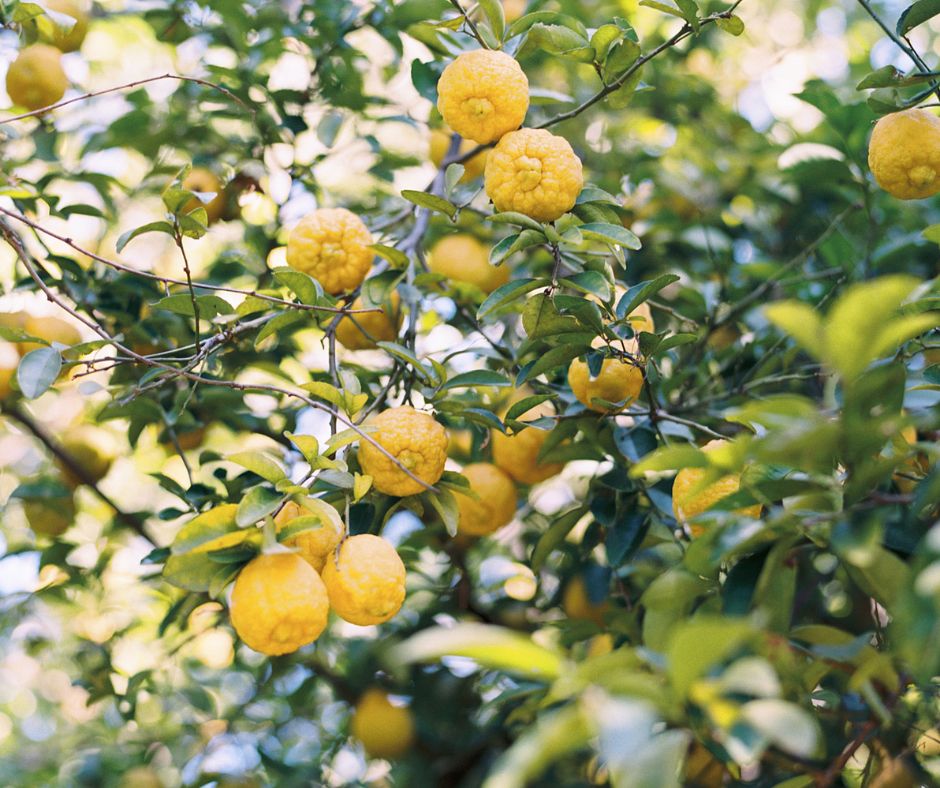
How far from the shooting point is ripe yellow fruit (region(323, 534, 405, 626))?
4.15 feet

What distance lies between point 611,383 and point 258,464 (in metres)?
0.61

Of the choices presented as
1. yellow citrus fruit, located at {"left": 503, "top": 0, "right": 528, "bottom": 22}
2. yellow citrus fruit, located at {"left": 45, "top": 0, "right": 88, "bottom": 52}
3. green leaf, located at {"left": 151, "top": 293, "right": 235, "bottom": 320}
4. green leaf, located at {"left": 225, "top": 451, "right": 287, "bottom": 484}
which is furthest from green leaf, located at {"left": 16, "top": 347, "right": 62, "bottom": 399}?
yellow citrus fruit, located at {"left": 503, "top": 0, "right": 528, "bottom": 22}

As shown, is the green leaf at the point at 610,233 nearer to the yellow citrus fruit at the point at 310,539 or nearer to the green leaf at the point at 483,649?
the yellow citrus fruit at the point at 310,539

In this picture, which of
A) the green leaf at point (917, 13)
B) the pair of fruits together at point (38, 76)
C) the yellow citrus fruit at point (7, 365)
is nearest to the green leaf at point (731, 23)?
the green leaf at point (917, 13)

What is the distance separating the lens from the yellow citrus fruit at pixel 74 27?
2.10 m

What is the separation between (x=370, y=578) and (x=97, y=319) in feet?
3.54

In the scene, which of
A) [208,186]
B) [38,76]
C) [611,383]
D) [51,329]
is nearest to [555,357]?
[611,383]

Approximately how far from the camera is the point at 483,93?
1.46 meters

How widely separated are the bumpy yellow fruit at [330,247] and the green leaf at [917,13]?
3.11 ft

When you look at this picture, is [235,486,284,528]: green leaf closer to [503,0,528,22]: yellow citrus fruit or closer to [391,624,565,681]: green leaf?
[391,624,565,681]: green leaf

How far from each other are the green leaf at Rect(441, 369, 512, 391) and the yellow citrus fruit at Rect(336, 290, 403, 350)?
313 millimetres

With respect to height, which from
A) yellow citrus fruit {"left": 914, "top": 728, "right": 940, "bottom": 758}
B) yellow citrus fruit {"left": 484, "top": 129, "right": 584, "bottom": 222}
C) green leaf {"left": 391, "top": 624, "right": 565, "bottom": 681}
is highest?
yellow citrus fruit {"left": 484, "top": 129, "right": 584, "bottom": 222}

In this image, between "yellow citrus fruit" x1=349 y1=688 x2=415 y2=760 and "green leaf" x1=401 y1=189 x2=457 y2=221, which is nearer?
"green leaf" x1=401 y1=189 x2=457 y2=221

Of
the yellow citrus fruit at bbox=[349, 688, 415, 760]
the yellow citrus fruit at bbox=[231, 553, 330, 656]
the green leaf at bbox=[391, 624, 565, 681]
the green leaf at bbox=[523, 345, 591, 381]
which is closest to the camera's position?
the green leaf at bbox=[391, 624, 565, 681]
